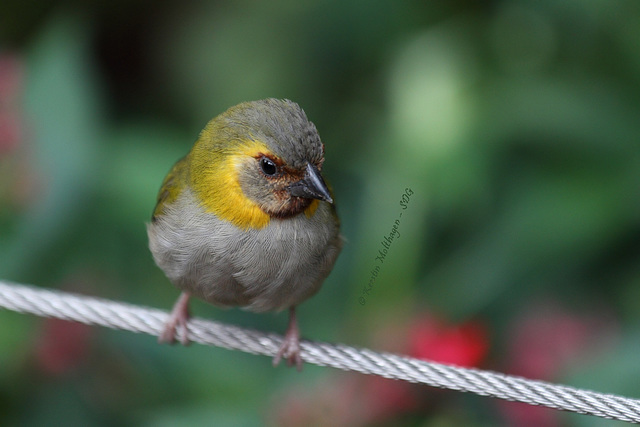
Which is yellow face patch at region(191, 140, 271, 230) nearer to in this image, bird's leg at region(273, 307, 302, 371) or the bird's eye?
the bird's eye

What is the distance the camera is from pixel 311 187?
299 centimetres

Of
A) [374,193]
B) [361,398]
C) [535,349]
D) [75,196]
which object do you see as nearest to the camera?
[361,398]

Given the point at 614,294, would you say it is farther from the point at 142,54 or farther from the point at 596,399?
the point at 142,54

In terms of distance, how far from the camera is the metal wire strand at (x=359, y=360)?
2455 mm

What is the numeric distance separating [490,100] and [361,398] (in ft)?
6.13

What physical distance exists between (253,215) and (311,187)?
0.81 ft

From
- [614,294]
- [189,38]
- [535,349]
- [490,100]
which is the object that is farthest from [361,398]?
[189,38]

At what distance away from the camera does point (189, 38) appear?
5672mm

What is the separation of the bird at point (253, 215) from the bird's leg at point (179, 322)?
369mm

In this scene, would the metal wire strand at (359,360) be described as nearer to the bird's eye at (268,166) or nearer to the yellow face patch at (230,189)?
the yellow face patch at (230,189)

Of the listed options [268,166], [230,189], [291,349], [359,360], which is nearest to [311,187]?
[268,166]

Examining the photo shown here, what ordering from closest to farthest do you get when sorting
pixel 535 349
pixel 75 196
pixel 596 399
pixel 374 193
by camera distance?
pixel 596 399 < pixel 535 349 < pixel 75 196 < pixel 374 193

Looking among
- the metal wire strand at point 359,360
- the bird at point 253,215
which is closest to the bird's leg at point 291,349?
the metal wire strand at point 359,360

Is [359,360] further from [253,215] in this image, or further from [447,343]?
[447,343]
